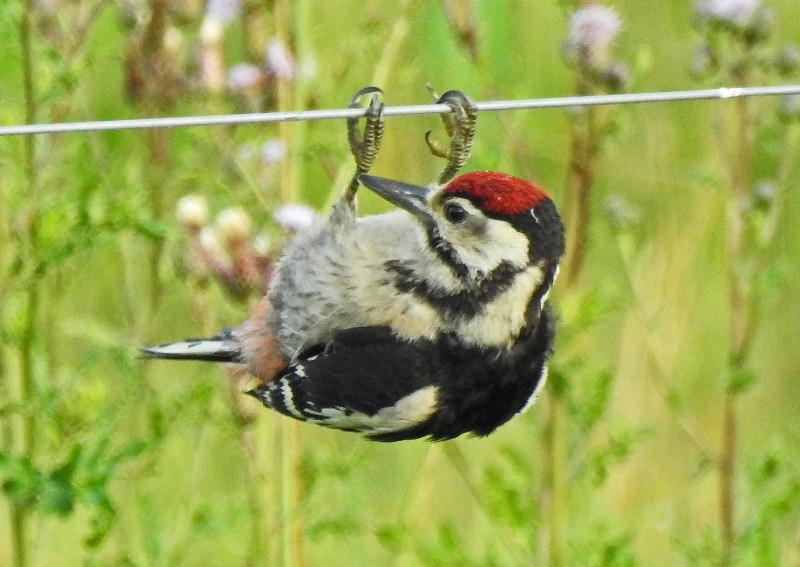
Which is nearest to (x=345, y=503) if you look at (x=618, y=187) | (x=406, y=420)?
(x=406, y=420)

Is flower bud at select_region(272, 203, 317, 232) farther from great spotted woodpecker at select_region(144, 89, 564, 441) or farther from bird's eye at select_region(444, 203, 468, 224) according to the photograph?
bird's eye at select_region(444, 203, 468, 224)

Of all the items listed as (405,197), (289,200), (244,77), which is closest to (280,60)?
(244,77)

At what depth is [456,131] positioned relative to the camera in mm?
2369

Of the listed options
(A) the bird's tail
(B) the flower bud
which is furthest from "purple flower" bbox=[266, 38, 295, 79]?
(A) the bird's tail

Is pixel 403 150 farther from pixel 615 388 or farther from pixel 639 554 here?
pixel 639 554

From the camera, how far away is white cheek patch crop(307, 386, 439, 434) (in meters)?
2.22

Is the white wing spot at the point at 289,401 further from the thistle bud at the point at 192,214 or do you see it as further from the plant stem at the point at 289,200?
the thistle bud at the point at 192,214

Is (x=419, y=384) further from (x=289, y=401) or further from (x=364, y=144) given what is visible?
(x=364, y=144)

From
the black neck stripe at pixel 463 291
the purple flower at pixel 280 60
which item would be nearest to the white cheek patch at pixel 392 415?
the black neck stripe at pixel 463 291

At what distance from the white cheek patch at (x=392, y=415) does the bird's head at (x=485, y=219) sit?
0.20 meters

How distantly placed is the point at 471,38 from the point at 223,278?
0.70 m

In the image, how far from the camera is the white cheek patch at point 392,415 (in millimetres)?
2221

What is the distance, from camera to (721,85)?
300 cm

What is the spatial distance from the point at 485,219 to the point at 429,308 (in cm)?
19
